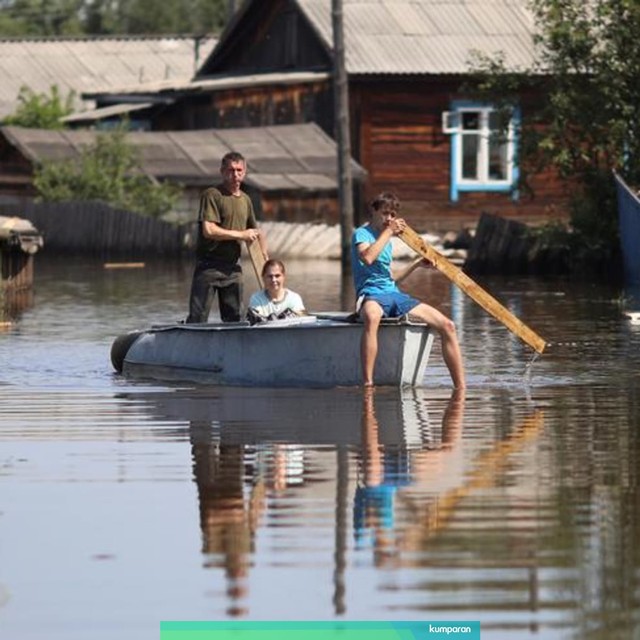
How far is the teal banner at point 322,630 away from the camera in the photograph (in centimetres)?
742

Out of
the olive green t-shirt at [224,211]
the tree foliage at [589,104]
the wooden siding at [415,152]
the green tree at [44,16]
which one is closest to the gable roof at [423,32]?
the wooden siding at [415,152]

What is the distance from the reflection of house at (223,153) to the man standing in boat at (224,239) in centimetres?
2366

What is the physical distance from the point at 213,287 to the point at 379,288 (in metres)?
1.89

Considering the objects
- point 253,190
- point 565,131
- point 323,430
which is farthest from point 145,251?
point 323,430

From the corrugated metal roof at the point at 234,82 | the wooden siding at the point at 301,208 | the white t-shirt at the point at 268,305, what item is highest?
the corrugated metal roof at the point at 234,82

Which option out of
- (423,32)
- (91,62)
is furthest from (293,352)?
(91,62)

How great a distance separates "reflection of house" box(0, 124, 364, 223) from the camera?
41156 millimetres

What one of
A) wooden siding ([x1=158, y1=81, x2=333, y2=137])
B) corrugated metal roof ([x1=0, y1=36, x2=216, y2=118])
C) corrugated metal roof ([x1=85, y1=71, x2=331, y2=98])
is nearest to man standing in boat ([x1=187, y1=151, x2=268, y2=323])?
corrugated metal roof ([x1=85, y1=71, x2=331, y2=98])

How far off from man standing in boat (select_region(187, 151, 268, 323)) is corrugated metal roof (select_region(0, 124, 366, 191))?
23821 mm

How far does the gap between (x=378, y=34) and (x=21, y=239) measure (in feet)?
53.1

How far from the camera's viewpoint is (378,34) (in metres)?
43.2

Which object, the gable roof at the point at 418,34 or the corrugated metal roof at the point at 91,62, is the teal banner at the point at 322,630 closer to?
the gable roof at the point at 418,34

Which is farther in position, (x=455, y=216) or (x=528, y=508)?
(x=455, y=216)

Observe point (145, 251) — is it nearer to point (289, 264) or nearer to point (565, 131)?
point (289, 264)
